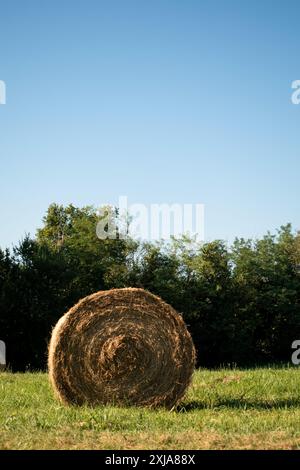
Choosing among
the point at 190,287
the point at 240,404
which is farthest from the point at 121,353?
the point at 190,287

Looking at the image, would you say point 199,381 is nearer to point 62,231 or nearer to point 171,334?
point 171,334

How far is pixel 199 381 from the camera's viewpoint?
497 inches

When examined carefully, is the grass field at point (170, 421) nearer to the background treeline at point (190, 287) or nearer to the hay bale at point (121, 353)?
the hay bale at point (121, 353)

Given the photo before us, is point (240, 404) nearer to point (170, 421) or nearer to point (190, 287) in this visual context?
point (170, 421)

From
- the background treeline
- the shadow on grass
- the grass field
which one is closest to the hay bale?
the shadow on grass

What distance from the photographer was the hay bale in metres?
9.89

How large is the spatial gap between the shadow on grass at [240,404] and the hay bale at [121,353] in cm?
30

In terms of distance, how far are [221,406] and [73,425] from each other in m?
2.86

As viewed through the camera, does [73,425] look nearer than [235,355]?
Yes

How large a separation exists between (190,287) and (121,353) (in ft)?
54.0

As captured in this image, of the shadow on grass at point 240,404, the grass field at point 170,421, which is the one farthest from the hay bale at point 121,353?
the grass field at point 170,421

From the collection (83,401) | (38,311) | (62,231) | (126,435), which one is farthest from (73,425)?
(62,231)

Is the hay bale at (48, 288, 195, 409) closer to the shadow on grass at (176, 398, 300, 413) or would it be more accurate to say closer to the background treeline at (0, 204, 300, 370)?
the shadow on grass at (176, 398, 300, 413)

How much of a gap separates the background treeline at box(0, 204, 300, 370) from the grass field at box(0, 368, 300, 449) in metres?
10.5
